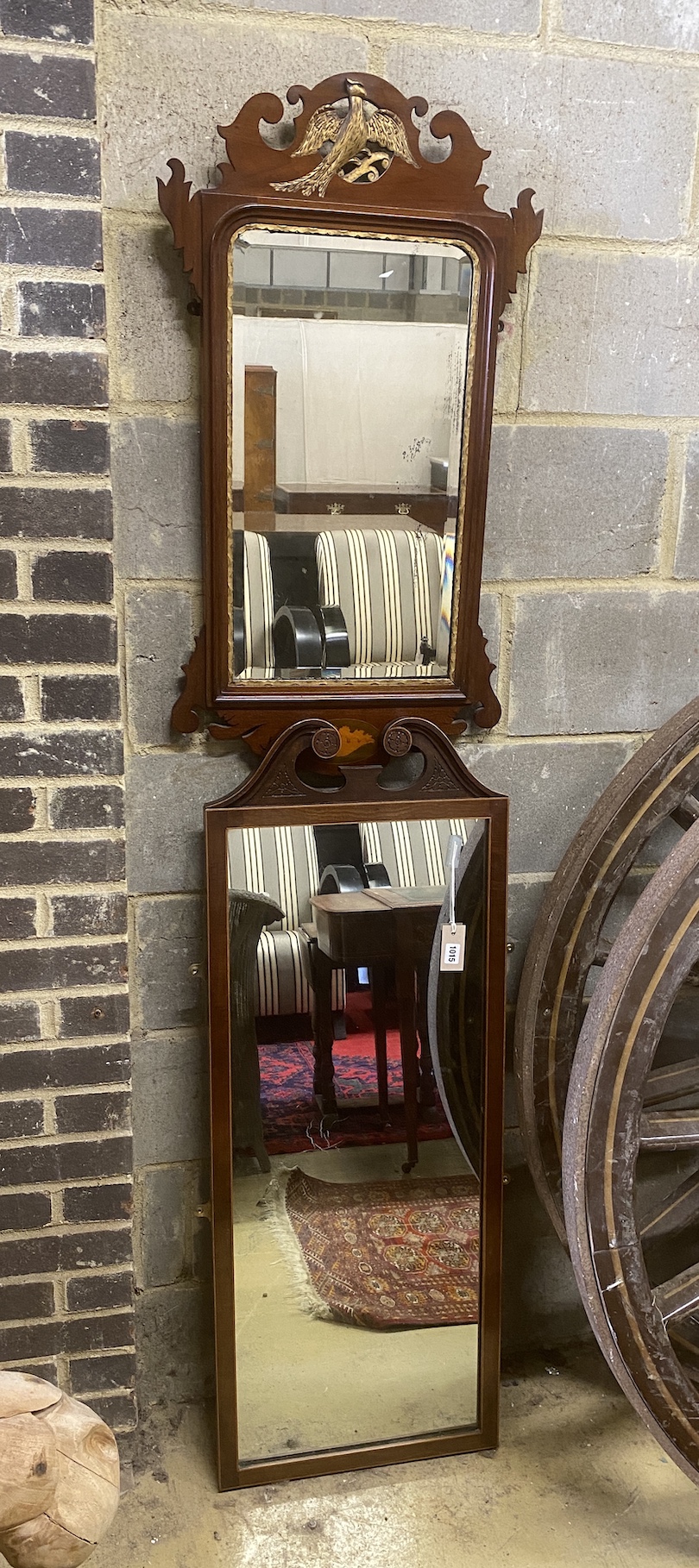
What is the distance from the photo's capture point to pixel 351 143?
5.26 ft

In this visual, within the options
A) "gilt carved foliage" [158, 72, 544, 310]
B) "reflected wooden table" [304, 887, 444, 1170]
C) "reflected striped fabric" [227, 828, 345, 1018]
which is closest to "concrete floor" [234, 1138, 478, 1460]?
"reflected wooden table" [304, 887, 444, 1170]

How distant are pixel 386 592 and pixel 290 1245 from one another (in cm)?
106

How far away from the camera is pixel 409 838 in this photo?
1.83 metres

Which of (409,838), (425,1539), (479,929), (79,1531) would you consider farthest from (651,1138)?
(79,1531)

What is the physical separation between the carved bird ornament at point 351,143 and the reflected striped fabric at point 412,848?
936 millimetres

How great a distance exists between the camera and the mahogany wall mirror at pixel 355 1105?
178cm

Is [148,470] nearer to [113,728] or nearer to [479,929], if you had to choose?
[113,728]

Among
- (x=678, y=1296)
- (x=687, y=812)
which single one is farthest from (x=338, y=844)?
(x=678, y=1296)

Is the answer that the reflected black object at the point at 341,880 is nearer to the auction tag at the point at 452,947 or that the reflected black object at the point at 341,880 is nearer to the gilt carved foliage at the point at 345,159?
the auction tag at the point at 452,947

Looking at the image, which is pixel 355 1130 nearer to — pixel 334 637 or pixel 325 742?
pixel 325 742

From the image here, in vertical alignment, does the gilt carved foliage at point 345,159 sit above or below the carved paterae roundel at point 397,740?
above

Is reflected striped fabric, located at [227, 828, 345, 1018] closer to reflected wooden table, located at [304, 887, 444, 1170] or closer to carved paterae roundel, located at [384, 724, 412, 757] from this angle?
reflected wooden table, located at [304, 887, 444, 1170]

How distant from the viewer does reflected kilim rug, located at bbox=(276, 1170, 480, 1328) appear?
1.86 m

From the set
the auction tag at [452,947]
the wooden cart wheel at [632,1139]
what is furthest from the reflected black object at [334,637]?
the wooden cart wheel at [632,1139]
